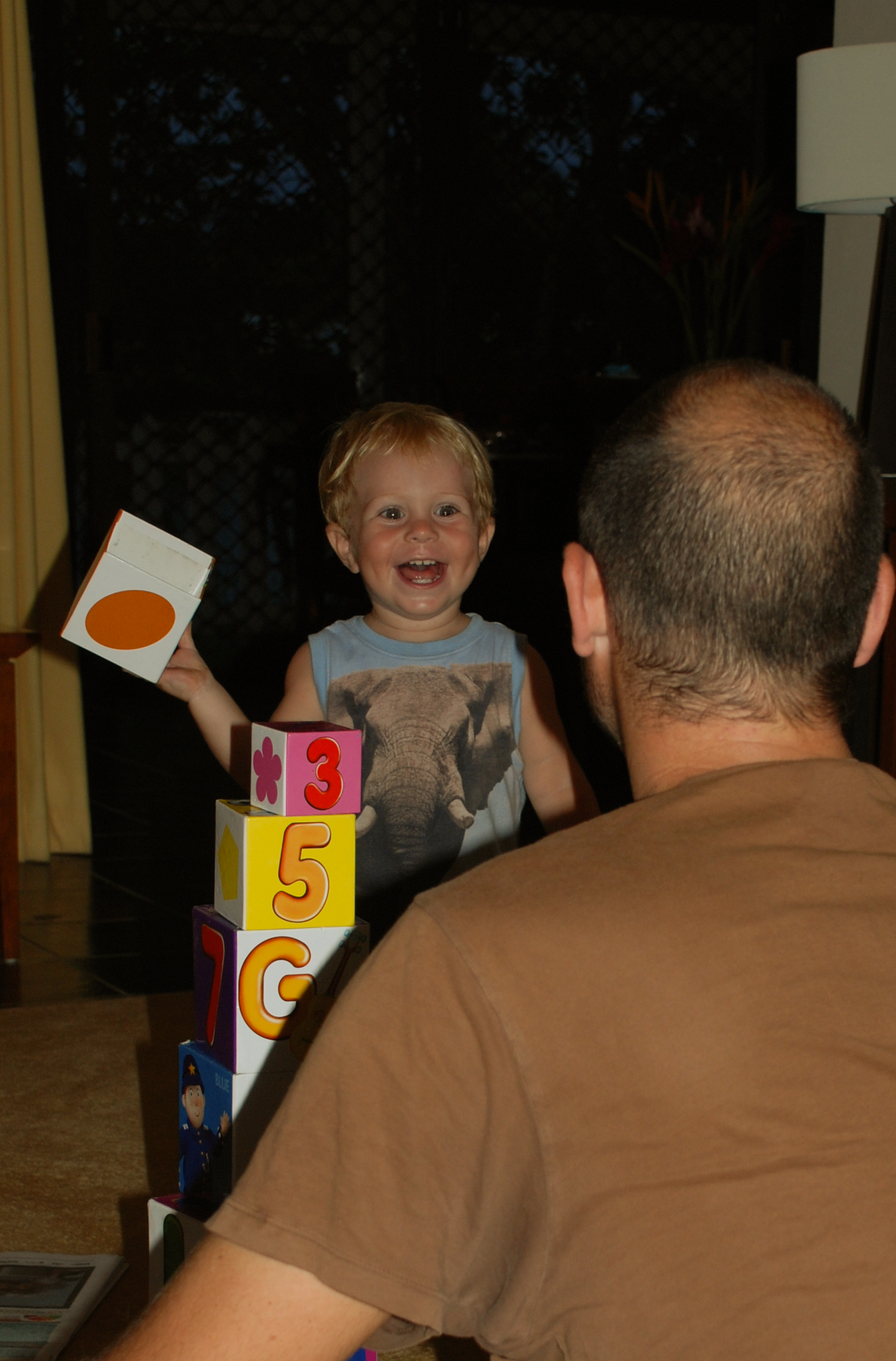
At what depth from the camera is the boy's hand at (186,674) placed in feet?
5.13

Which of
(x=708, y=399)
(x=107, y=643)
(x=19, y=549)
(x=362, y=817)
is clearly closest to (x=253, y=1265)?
(x=708, y=399)

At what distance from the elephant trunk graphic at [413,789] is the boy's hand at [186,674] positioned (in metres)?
0.25

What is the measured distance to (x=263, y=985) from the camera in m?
1.14

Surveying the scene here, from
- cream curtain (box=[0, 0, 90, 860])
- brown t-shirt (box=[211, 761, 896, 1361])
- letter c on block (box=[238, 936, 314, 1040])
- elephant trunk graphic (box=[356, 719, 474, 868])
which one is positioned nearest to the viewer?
brown t-shirt (box=[211, 761, 896, 1361])

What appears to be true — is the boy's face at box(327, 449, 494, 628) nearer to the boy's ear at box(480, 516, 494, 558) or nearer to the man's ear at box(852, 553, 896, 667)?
the boy's ear at box(480, 516, 494, 558)

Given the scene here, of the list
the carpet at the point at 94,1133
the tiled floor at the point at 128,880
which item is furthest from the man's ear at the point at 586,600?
the tiled floor at the point at 128,880

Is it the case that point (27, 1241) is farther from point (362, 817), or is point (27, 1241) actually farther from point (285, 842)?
point (285, 842)

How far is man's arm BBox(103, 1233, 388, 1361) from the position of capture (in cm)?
62

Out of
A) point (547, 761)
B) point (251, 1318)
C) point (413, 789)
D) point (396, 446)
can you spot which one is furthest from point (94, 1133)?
point (251, 1318)

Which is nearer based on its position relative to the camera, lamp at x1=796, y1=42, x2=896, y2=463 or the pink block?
the pink block

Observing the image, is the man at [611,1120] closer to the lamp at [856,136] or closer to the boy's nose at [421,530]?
the boy's nose at [421,530]

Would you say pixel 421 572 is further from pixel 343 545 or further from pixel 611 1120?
pixel 611 1120

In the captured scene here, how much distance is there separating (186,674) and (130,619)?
16cm

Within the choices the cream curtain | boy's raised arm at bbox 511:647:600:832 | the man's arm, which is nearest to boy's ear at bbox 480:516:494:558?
boy's raised arm at bbox 511:647:600:832
